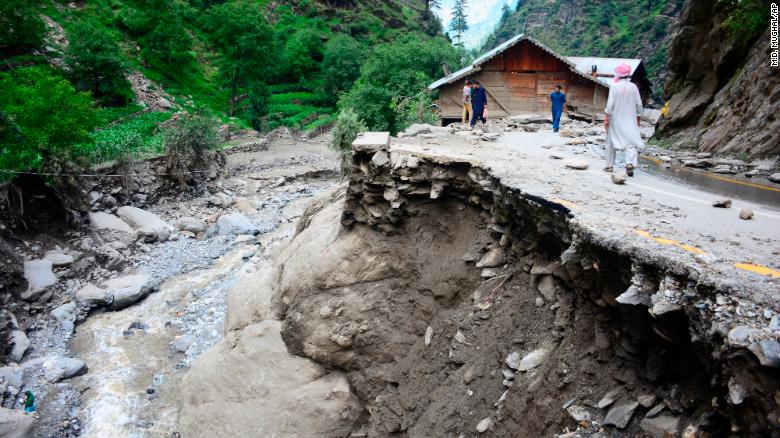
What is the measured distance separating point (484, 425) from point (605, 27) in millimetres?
68272

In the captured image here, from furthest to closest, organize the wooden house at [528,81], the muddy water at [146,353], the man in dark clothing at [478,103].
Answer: the wooden house at [528,81], the man in dark clothing at [478,103], the muddy water at [146,353]

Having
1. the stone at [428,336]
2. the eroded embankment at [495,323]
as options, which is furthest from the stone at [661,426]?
the stone at [428,336]

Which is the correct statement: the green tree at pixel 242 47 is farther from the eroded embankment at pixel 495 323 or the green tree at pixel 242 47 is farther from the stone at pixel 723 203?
the stone at pixel 723 203

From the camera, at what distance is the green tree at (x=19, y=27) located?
30031mm

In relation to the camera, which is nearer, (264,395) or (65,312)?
(264,395)

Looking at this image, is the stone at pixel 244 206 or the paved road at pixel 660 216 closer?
the paved road at pixel 660 216

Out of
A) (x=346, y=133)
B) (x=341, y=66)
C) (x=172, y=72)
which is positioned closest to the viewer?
(x=346, y=133)

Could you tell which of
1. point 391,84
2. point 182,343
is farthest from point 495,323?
point 391,84

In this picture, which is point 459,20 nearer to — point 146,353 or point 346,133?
point 346,133

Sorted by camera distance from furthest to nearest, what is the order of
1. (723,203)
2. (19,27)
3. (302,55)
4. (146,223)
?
(302,55) < (19,27) < (146,223) < (723,203)

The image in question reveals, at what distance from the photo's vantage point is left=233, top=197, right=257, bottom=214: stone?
22938 mm

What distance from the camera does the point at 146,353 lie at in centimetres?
1218

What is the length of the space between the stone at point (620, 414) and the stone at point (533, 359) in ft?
3.96

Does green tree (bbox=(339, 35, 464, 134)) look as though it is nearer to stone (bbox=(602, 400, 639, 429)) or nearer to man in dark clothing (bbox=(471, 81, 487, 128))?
man in dark clothing (bbox=(471, 81, 487, 128))
